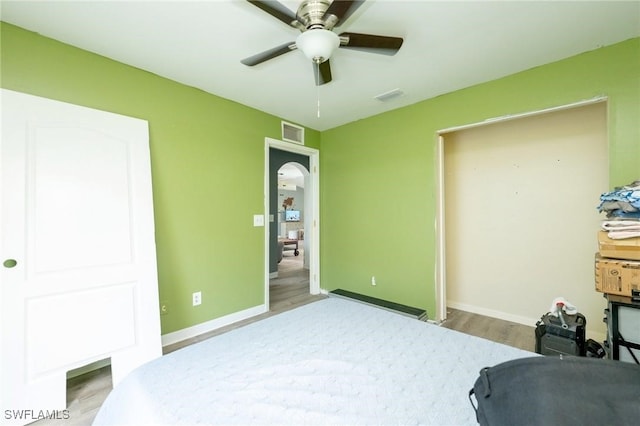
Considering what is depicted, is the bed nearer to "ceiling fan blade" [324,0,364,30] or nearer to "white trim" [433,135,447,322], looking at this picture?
"white trim" [433,135,447,322]

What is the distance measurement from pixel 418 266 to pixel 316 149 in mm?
2191

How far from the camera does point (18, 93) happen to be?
1645 mm

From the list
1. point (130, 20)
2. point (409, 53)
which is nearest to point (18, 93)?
point (130, 20)

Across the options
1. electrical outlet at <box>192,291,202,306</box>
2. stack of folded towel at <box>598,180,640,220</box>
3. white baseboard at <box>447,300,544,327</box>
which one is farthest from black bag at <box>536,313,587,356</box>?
electrical outlet at <box>192,291,202,306</box>

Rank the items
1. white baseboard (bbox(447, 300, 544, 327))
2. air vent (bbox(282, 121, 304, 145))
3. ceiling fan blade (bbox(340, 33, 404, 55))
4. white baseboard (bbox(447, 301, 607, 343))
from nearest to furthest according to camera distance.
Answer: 1. ceiling fan blade (bbox(340, 33, 404, 55))
2. white baseboard (bbox(447, 301, 607, 343))
3. white baseboard (bbox(447, 300, 544, 327))
4. air vent (bbox(282, 121, 304, 145))

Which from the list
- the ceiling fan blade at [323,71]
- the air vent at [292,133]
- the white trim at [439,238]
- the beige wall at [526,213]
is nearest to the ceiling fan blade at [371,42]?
the ceiling fan blade at [323,71]

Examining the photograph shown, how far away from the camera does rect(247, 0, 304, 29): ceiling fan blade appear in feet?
4.02

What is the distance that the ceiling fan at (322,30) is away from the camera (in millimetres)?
1296

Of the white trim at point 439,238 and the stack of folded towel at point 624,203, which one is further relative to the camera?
the white trim at point 439,238

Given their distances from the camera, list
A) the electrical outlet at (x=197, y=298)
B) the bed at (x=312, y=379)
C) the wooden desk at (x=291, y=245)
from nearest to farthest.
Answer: the bed at (x=312, y=379) → the electrical outlet at (x=197, y=298) → the wooden desk at (x=291, y=245)

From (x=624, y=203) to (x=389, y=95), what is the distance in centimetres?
200

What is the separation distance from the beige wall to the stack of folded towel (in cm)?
111

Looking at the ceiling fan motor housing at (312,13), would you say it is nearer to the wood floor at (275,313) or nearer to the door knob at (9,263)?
the door knob at (9,263)

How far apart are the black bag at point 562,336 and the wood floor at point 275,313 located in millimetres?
552
